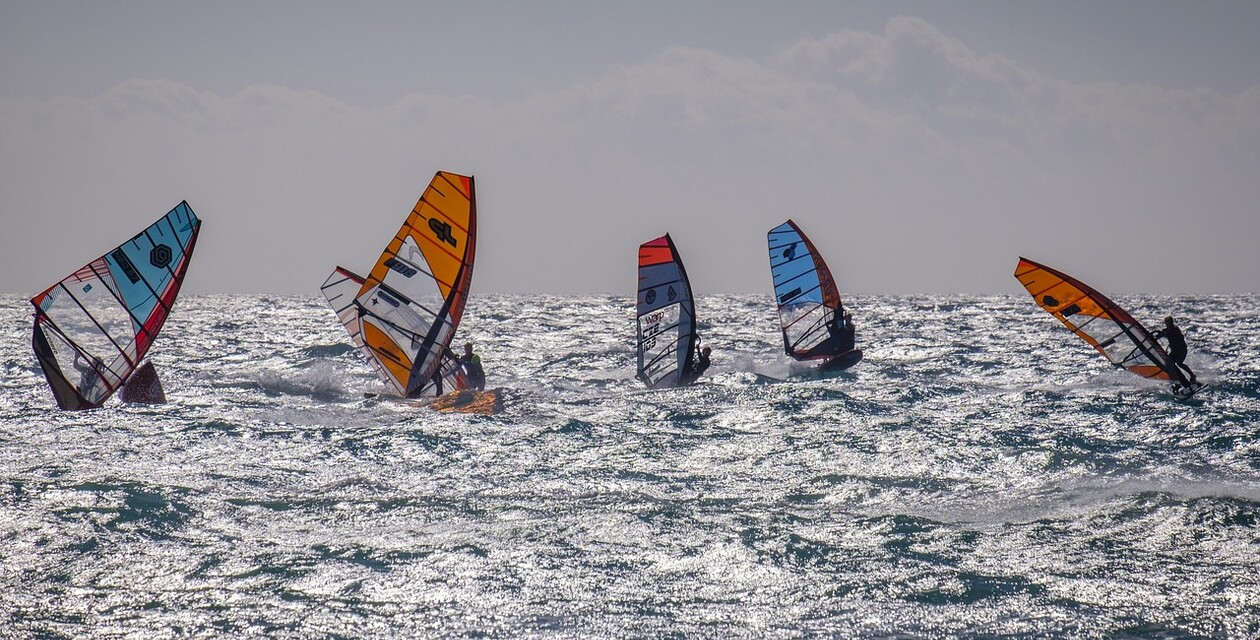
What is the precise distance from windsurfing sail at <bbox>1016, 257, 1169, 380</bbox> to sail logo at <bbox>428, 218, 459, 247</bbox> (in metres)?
7.68

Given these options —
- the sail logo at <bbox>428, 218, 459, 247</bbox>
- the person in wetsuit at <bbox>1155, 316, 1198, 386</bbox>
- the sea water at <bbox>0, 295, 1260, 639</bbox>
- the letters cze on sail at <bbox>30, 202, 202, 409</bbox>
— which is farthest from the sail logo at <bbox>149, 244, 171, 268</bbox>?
the person in wetsuit at <bbox>1155, 316, 1198, 386</bbox>

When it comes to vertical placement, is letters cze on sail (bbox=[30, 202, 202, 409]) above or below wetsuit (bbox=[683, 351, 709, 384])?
above

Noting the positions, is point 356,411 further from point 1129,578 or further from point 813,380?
point 1129,578

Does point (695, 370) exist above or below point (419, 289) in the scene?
below

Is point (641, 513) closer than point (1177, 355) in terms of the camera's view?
Yes

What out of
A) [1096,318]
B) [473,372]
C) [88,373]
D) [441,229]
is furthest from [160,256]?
[1096,318]

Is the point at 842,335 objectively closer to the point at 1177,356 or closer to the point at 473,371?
the point at 1177,356

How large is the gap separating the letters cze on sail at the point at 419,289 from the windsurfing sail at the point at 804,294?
6310 mm

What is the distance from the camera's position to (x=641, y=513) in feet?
31.2

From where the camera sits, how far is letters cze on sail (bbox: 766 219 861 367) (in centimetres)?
2023

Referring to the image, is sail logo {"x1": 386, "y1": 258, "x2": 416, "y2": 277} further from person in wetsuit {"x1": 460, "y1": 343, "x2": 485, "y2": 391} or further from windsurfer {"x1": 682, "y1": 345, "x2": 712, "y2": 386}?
windsurfer {"x1": 682, "y1": 345, "x2": 712, "y2": 386}

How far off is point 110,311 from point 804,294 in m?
10.9

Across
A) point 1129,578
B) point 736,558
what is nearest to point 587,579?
point 736,558

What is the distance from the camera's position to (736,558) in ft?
26.8
